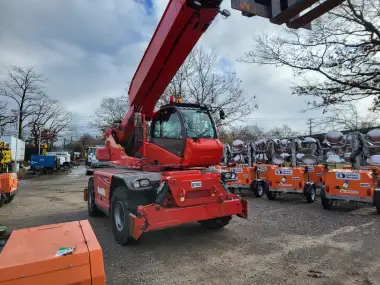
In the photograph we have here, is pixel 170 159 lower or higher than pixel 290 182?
higher

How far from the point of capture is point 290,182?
1057cm

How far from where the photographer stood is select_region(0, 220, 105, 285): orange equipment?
1.96 metres

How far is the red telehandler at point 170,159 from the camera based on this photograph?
217 inches

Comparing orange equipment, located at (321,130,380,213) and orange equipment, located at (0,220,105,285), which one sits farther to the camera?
orange equipment, located at (321,130,380,213)

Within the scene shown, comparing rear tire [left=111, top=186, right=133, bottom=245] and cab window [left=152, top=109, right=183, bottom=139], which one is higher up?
cab window [left=152, top=109, right=183, bottom=139]

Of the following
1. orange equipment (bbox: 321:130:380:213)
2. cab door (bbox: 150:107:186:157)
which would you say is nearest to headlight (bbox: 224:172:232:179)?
cab door (bbox: 150:107:186:157)

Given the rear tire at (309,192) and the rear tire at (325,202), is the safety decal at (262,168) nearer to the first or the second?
the rear tire at (309,192)

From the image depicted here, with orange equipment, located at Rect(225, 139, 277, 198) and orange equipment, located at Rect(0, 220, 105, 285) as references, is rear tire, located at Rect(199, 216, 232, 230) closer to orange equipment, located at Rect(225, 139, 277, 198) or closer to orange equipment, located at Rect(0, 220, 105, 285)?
orange equipment, located at Rect(225, 139, 277, 198)

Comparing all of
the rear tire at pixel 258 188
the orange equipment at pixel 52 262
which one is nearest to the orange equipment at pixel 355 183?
the rear tire at pixel 258 188

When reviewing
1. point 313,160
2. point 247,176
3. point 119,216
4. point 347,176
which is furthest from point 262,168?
point 119,216

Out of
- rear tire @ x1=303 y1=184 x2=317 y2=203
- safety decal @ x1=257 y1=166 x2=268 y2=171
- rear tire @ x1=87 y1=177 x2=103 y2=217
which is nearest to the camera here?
rear tire @ x1=87 y1=177 x2=103 y2=217

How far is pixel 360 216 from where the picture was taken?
8.20 metres

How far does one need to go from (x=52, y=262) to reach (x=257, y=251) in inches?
163

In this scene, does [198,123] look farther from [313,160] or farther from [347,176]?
[313,160]
